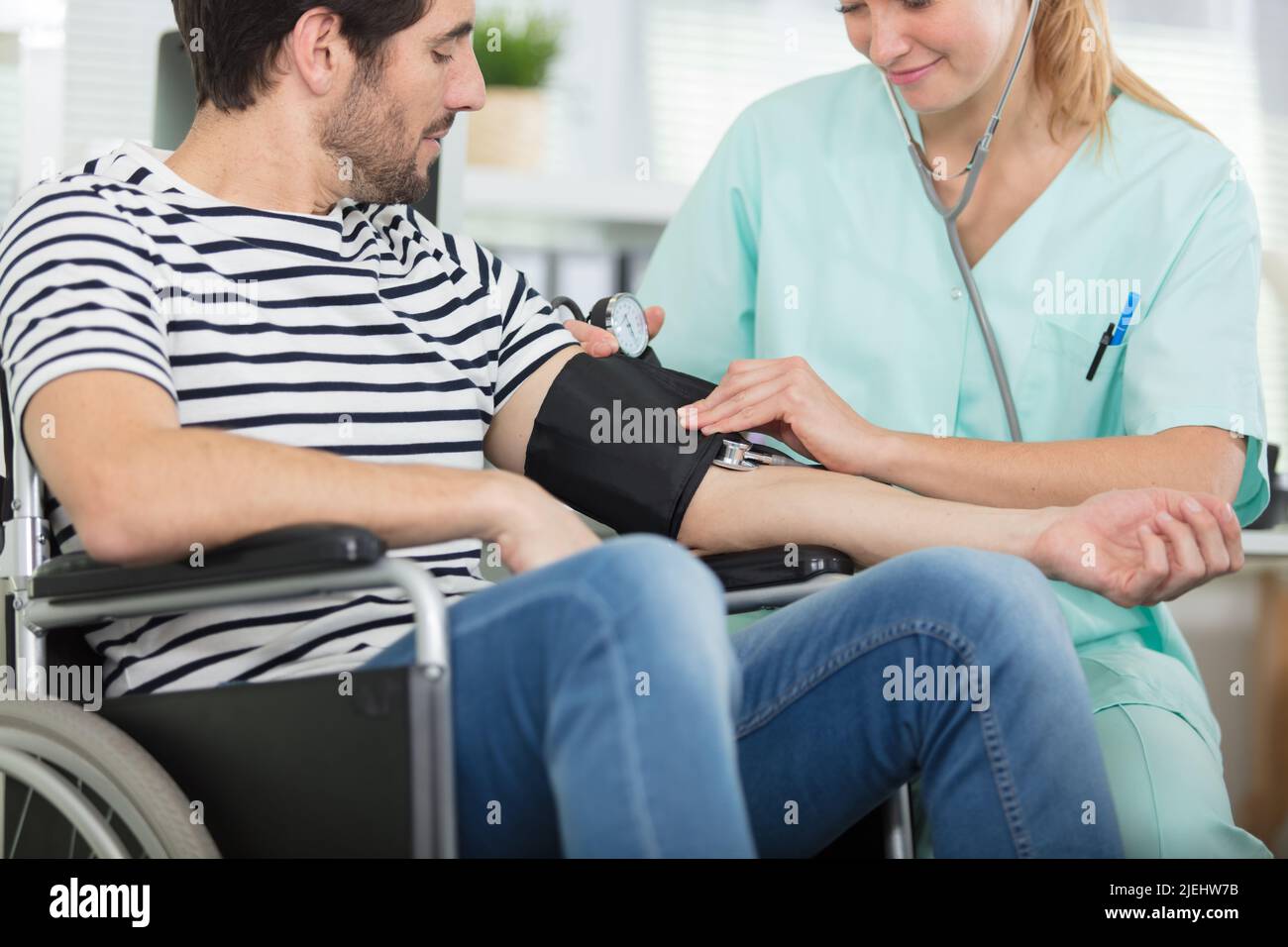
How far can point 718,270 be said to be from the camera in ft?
5.51

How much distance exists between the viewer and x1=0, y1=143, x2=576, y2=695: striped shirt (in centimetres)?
104

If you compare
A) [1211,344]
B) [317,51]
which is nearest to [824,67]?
[1211,344]

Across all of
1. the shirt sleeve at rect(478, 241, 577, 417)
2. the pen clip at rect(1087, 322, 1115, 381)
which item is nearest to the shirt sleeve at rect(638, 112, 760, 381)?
the shirt sleeve at rect(478, 241, 577, 417)

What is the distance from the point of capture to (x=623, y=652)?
823 mm

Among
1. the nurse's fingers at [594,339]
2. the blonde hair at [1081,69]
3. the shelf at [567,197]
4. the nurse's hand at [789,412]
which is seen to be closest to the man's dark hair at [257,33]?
the nurse's fingers at [594,339]

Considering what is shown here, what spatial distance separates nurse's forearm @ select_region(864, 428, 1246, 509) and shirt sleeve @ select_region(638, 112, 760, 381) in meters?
0.34

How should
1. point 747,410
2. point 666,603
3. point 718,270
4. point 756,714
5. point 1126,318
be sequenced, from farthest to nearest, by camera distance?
point 718,270 < point 1126,318 < point 747,410 < point 756,714 < point 666,603

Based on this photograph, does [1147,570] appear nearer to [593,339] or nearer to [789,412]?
[789,412]

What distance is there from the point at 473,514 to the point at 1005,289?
0.80 meters

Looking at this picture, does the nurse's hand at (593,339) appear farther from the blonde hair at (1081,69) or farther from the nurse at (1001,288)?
the blonde hair at (1081,69)

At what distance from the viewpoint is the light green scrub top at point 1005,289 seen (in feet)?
4.69

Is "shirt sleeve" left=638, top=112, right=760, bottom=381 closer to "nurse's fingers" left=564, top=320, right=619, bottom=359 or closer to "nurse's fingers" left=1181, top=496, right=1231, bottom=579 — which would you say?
"nurse's fingers" left=564, top=320, right=619, bottom=359
